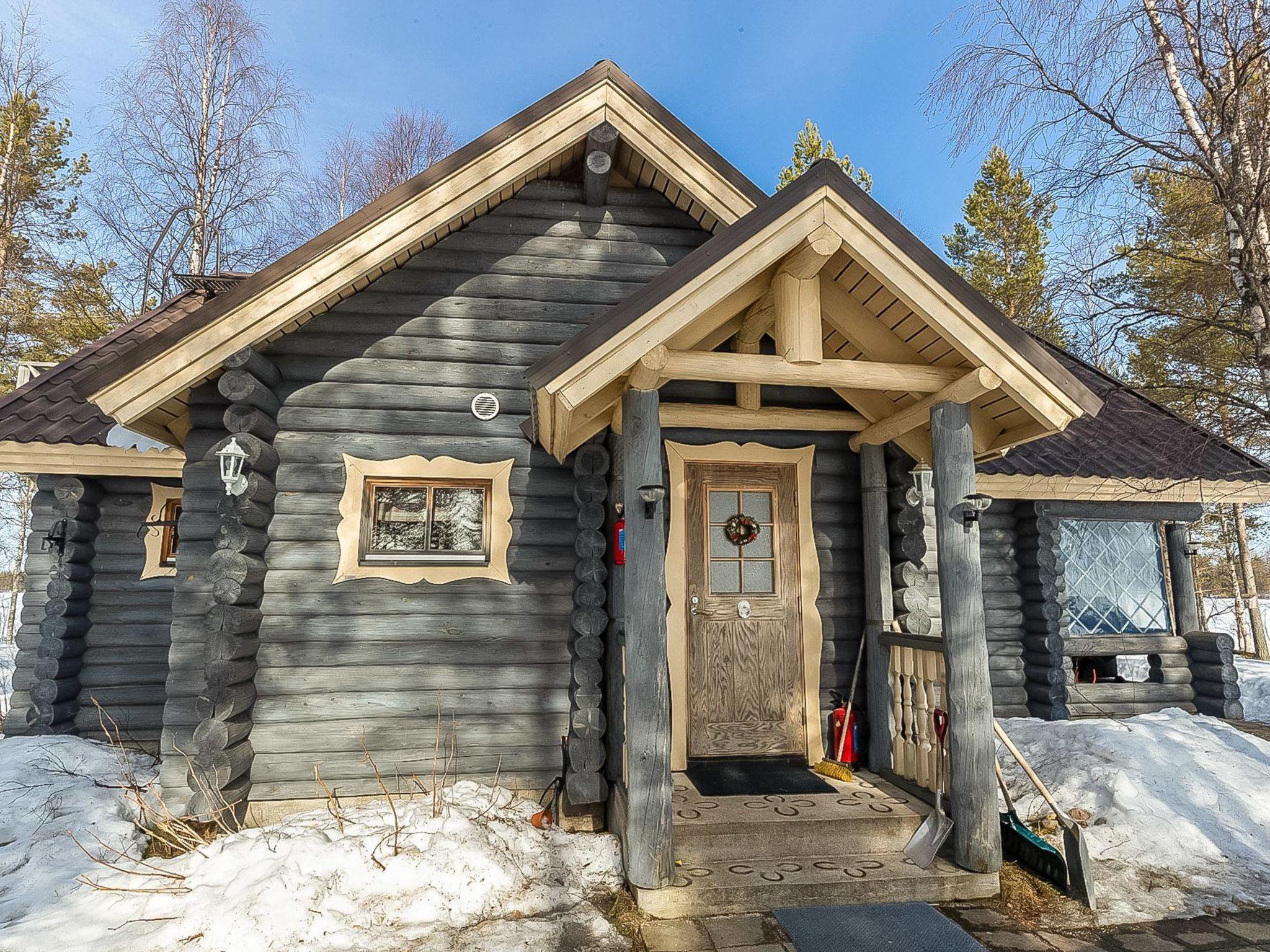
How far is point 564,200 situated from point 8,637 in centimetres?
2261

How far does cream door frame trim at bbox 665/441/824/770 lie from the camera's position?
4984 mm

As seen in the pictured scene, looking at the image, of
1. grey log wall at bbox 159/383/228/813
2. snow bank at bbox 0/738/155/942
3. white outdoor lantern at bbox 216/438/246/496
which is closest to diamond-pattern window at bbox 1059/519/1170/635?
white outdoor lantern at bbox 216/438/246/496

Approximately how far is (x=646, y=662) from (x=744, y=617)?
1801mm

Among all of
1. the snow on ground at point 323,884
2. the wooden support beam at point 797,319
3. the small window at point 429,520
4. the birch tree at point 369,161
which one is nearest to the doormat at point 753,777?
the snow on ground at point 323,884

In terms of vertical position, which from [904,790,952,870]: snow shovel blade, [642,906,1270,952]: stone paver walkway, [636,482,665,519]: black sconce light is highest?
[636,482,665,519]: black sconce light

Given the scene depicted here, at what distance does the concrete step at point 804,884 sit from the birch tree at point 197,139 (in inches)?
517

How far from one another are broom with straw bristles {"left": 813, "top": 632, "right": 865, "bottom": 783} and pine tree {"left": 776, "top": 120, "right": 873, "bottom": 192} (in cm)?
1311

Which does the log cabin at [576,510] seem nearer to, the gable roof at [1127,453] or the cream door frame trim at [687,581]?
the cream door frame trim at [687,581]

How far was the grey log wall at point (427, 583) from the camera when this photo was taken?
4.67 metres

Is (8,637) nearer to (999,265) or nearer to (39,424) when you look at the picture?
(39,424)

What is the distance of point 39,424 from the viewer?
5.56 metres

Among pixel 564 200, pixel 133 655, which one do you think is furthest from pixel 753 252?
pixel 133 655

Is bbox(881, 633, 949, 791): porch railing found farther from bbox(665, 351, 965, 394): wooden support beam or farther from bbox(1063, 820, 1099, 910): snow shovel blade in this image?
bbox(665, 351, 965, 394): wooden support beam

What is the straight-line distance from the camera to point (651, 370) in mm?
3643
